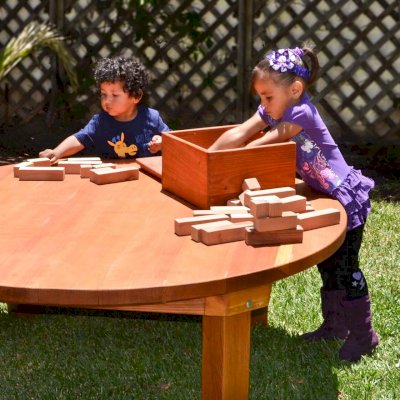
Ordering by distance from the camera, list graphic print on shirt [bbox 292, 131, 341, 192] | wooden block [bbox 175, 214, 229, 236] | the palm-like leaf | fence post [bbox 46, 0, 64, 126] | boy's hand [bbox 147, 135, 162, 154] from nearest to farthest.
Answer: wooden block [bbox 175, 214, 229, 236] → graphic print on shirt [bbox 292, 131, 341, 192] → boy's hand [bbox 147, 135, 162, 154] → the palm-like leaf → fence post [bbox 46, 0, 64, 126]

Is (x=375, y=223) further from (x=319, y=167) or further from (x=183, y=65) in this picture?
(x=183, y=65)

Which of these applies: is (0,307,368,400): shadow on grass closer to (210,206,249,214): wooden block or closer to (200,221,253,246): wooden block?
(210,206,249,214): wooden block

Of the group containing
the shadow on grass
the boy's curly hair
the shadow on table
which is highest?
the boy's curly hair

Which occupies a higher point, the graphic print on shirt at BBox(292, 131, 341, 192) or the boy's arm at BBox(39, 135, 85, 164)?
the graphic print on shirt at BBox(292, 131, 341, 192)

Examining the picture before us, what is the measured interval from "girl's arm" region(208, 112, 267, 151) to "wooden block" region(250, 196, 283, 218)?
790 mm

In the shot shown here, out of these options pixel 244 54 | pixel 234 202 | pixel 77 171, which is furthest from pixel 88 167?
pixel 244 54

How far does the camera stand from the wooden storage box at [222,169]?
2.80 m

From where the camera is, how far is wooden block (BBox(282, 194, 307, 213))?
8.73 ft

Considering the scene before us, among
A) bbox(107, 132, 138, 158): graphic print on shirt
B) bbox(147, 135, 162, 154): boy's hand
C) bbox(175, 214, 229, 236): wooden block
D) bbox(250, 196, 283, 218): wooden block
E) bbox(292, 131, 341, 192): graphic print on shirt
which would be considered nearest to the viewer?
bbox(250, 196, 283, 218): wooden block

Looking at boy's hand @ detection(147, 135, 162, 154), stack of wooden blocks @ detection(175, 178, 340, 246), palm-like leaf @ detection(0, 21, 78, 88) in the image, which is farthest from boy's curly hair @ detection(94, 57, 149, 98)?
palm-like leaf @ detection(0, 21, 78, 88)

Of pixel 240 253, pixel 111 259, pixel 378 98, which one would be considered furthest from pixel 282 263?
pixel 378 98

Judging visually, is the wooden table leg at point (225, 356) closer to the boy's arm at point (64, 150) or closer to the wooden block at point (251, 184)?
the wooden block at point (251, 184)

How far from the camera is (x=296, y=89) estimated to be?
3.20 metres

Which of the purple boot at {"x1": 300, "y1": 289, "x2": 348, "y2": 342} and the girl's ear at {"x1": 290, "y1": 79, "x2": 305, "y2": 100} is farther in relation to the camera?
the purple boot at {"x1": 300, "y1": 289, "x2": 348, "y2": 342}
